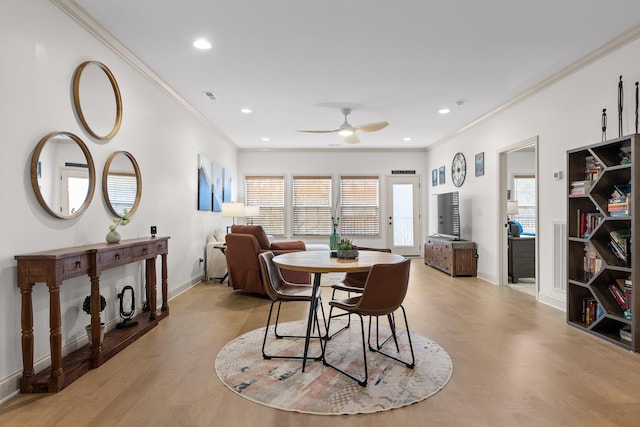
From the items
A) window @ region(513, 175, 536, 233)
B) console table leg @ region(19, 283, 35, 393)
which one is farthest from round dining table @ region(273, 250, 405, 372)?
window @ region(513, 175, 536, 233)

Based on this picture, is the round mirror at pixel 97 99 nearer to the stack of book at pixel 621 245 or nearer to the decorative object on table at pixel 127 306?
the decorative object on table at pixel 127 306

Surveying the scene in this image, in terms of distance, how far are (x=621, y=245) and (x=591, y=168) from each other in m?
0.82

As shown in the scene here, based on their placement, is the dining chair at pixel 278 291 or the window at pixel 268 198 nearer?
the dining chair at pixel 278 291

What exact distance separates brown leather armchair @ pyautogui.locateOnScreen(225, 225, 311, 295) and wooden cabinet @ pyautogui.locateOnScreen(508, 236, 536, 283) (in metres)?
3.44

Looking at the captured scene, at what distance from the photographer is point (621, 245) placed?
3.21 meters

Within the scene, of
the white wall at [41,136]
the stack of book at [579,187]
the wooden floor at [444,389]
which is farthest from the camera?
the stack of book at [579,187]

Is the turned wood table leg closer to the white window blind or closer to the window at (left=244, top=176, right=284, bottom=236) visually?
the white window blind

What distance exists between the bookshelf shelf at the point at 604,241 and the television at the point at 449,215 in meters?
3.02

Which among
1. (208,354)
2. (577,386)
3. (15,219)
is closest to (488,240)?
(577,386)

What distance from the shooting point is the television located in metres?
6.82

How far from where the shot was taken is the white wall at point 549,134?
11.8ft

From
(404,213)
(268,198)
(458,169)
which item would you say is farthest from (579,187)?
(268,198)

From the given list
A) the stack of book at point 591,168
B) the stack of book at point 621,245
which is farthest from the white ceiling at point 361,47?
the stack of book at point 621,245

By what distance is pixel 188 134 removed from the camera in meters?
5.60
